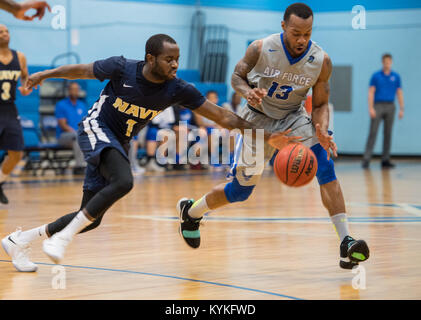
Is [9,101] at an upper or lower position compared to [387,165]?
upper

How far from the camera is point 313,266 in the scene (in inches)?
214

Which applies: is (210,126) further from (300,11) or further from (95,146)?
(95,146)

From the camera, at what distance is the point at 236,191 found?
5.80 meters

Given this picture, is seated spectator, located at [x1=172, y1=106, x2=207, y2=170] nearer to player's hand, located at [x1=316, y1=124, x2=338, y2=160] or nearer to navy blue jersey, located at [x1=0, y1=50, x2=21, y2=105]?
navy blue jersey, located at [x1=0, y1=50, x2=21, y2=105]

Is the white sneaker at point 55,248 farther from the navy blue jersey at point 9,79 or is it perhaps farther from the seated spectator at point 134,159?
the seated spectator at point 134,159

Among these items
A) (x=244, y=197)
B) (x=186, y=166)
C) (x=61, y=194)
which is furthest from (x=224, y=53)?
(x=244, y=197)

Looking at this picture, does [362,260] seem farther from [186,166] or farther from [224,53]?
[224,53]

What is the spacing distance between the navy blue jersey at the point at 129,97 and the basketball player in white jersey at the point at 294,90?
1.65 feet

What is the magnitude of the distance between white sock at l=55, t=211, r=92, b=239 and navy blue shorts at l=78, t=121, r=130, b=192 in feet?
1.13

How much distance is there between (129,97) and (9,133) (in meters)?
4.44

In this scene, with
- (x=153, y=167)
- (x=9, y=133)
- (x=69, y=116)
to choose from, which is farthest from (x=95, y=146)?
(x=153, y=167)

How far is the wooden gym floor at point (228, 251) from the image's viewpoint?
461cm

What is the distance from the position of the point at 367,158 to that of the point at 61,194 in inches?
295
